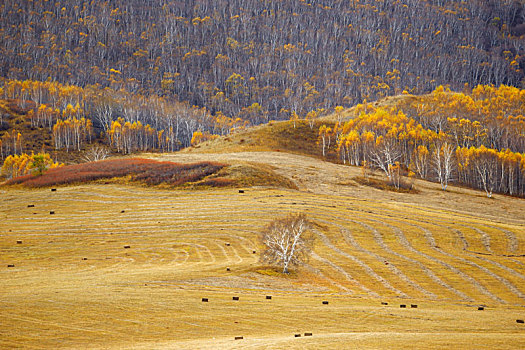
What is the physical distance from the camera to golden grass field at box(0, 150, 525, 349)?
22828 millimetres

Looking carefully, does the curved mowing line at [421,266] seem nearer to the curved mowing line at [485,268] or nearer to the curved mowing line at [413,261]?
the curved mowing line at [413,261]

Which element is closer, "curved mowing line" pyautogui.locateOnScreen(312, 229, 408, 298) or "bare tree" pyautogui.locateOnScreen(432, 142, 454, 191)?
"curved mowing line" pyautogui.locateOnScreen(312, 229, 408, 298)

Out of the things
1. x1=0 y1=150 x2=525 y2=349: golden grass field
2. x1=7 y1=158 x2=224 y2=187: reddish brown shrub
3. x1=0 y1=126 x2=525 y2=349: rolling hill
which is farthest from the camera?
x1=7 y1=158 x2=224 y2=187: reddish brown shrub

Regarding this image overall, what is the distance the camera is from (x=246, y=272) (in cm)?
3988

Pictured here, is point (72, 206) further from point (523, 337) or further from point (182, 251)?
point (523, 337)

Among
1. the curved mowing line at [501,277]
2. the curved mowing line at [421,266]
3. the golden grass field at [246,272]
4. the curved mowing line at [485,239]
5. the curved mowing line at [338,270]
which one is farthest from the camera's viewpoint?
the curved mowing line at [485,239]

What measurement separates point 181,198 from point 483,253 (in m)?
45.5

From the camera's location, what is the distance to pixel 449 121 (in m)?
172

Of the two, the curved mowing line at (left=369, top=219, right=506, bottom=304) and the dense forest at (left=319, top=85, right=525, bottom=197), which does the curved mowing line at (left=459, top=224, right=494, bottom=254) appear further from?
the dense forest at (left=319, top=85, right=525, bottom=197)

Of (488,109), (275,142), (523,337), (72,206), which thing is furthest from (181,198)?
(488,109)

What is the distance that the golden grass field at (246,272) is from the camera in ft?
74.9

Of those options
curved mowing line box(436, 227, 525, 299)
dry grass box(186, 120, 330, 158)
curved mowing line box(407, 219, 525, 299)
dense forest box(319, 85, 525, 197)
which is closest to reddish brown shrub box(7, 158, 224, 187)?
dry grass box(186, 120, 330, 158)

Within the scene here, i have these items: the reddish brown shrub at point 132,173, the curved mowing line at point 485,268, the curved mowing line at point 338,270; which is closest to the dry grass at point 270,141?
the reddish brown shrub at point 132,173

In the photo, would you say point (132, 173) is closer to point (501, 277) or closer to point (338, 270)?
point (338, 270)
